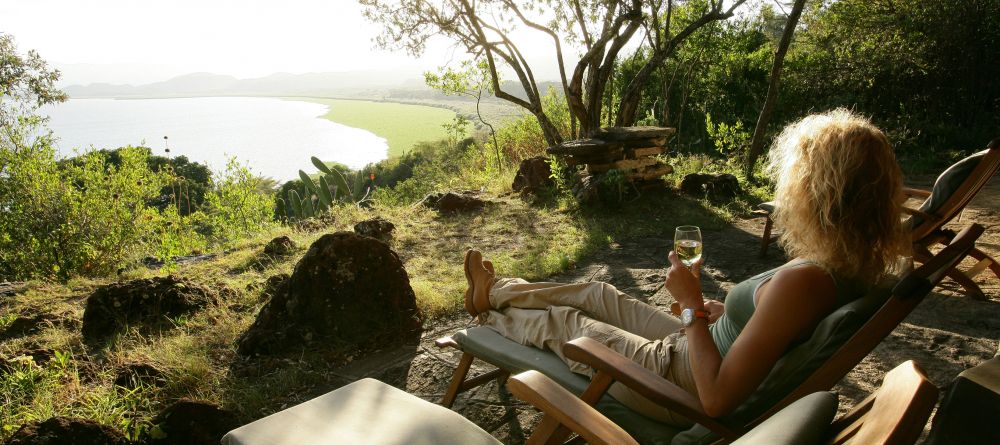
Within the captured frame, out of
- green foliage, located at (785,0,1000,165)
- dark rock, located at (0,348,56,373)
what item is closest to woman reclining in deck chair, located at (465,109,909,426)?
dark rock, located at (0,348,56,373)

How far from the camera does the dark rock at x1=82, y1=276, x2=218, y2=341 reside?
4285 mm

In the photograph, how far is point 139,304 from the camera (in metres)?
4.45

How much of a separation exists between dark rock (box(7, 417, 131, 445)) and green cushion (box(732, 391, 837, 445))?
8.33 ft

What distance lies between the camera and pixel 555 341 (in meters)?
2.46

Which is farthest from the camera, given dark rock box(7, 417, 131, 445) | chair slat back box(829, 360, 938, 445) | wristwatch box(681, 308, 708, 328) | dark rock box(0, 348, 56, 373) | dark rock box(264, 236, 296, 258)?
dark rock box(264, 236, 296, 258)

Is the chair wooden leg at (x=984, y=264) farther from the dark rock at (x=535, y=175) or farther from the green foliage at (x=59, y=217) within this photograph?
the green foliage at (x=59, y=217)

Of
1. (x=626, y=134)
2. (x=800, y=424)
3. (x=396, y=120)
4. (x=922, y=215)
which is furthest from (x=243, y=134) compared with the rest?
(x=800, y=424)

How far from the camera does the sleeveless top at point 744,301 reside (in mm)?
1680

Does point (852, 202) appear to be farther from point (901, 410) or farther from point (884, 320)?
point (901, 410)

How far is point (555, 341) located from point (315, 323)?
6.77 ft

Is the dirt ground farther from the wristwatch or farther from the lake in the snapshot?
the lake

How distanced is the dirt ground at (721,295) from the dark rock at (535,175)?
3.45 m

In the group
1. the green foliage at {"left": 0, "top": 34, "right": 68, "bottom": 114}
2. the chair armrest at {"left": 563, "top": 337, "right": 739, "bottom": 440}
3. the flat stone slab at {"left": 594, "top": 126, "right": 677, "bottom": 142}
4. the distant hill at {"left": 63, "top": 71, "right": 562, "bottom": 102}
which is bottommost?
the chair armrest at {"left": 563, "top": 337, "right": 739, "bottom": 440}

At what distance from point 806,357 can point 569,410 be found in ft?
2.28
